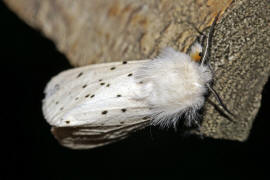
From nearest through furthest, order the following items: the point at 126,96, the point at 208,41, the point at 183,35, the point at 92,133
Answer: the point at 208,41 → the point at 126,96 → the point at 183,35 → the point at 92,133

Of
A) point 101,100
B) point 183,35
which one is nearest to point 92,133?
point 101,100

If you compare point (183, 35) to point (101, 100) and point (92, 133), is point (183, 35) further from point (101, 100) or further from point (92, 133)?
point (92, 133)

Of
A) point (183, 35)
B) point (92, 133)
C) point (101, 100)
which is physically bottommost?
point (92, 133)

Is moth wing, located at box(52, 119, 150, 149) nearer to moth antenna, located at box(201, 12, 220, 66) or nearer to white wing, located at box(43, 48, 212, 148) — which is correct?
white wing, located at box(43, 48, 212, 148)

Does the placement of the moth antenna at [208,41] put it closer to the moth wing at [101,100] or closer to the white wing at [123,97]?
the white wing at [123,97]

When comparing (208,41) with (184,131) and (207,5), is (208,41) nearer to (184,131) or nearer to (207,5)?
(207,5)

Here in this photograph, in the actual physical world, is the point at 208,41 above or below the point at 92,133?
above

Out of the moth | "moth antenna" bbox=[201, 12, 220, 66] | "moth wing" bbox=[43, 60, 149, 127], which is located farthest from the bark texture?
"moth wing" bbox=[43, 60, 149, 127]
